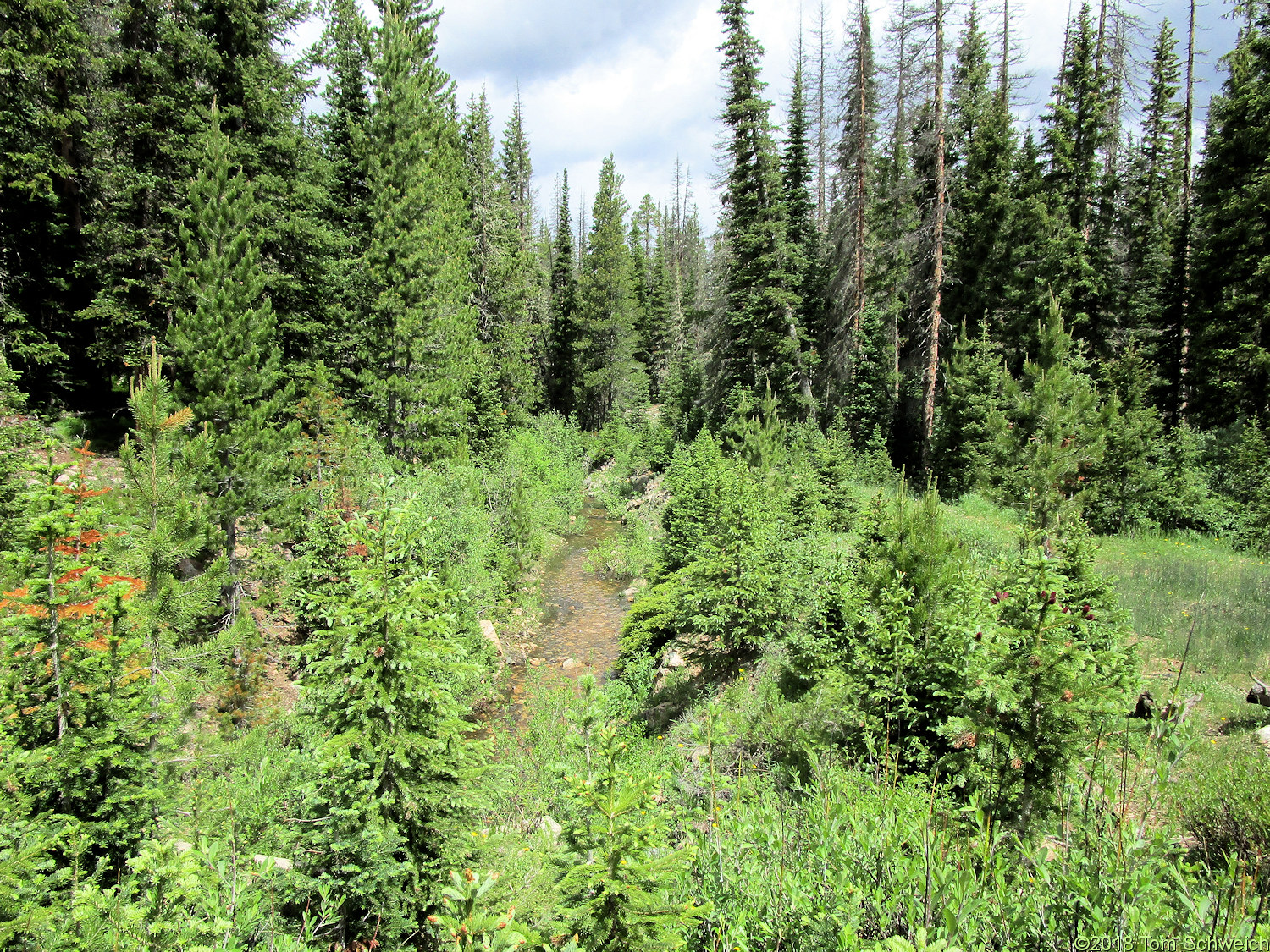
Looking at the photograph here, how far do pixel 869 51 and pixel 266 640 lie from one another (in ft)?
97.9

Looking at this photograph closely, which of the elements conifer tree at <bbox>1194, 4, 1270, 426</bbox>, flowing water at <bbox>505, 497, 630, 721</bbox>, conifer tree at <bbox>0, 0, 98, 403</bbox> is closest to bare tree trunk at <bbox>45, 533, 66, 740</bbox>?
flowing water at <bbox>505, 497, 630, 721</bbox>

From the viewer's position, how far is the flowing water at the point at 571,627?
46.5ft

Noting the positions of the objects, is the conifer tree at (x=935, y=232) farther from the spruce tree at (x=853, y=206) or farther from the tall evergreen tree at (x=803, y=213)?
the tall evergreen tree at (x=803, y=213)

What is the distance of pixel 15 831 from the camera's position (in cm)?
329

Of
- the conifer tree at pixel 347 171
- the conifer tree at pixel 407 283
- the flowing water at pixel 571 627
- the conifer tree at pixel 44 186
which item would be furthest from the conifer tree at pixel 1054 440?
the conifer tree at pixel 44 186

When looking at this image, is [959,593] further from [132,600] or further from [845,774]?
[132,600]

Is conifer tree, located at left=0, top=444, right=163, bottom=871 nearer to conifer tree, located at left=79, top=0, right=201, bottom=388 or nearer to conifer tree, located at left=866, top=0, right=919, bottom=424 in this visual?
conifer tree, located at left=79, top=0, right=201, bottom=388

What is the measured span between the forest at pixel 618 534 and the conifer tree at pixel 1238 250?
19 cm

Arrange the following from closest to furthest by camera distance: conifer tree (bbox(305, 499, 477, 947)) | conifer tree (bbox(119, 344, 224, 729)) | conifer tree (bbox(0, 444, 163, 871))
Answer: conifer tree (bbox(305, 499, 477, 947)) < conifer tree (bbox(0, 444, 163, 871)) < conifer tree (bbox(119, 344, 224, 729))

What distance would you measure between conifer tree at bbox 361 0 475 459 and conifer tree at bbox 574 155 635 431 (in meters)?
23.0

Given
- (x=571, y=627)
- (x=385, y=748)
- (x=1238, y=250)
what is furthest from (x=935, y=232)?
→ (x=385, y=748)

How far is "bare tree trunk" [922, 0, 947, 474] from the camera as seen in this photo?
19328 mm

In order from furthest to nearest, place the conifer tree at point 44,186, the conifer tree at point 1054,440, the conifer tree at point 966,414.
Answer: the conifer tree at point 966,414
the conifer tree at point 44,186
the conifer tree at point 1054,440

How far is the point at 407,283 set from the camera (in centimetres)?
1766
